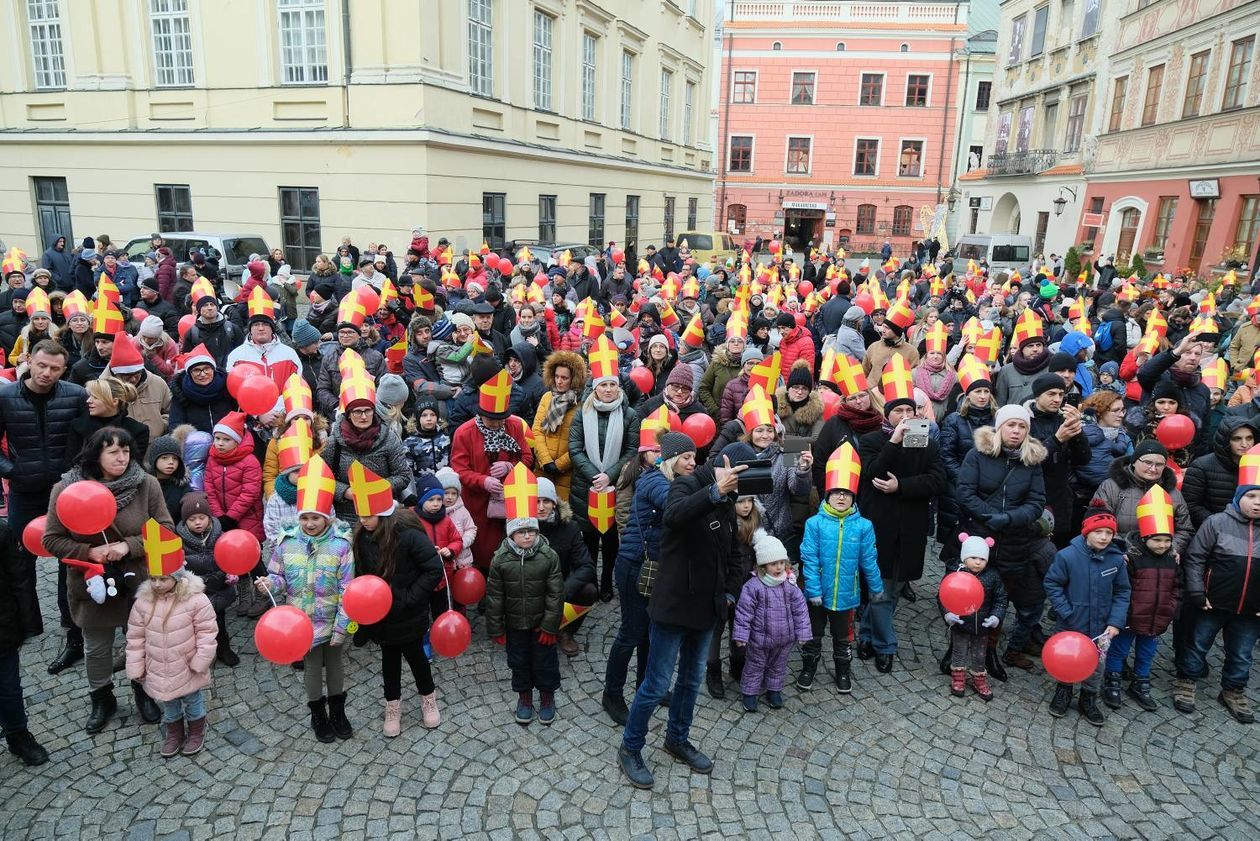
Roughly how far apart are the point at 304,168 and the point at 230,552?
54.1 feet

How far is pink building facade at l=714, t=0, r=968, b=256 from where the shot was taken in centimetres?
4409

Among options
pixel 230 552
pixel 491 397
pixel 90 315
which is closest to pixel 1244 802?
pixel 491 397

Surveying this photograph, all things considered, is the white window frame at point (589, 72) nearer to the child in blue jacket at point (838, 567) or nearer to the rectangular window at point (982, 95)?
the child in blue jacket at point (838, 567)

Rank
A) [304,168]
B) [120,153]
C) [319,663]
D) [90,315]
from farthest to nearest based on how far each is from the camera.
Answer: [120,153] < [304,168] < [90,315] < [319,663]

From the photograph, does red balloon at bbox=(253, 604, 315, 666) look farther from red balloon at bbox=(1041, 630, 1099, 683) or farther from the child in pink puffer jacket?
red balloon at bbox=(1041, 630, 1099, 683)

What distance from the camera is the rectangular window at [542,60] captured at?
21.3 metres

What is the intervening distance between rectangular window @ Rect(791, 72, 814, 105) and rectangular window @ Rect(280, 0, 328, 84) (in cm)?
A: 3408

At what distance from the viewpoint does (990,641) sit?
5246 millimetres

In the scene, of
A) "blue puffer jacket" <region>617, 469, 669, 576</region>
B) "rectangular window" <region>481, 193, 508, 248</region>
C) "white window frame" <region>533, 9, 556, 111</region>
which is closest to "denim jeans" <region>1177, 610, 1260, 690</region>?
"blue puffer jacket" <region>617, 469, 669, 576</region>

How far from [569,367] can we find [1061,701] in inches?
152

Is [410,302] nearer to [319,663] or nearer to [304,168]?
[319,663]

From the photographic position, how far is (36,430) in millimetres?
4980

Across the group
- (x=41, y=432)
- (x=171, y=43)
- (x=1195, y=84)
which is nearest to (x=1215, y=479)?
(x=41, y=432)

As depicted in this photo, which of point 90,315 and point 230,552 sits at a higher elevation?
point 90,315
